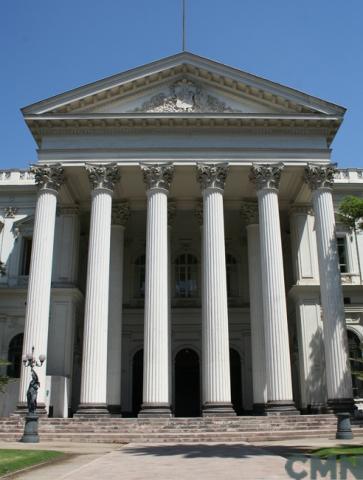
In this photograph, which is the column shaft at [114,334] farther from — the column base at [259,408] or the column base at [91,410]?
the column base at [259,408]

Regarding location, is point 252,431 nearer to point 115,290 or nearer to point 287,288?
point 115,290

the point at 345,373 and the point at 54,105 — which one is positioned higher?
the point at 54,105

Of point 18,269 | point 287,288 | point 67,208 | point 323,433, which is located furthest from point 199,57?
point 323,433

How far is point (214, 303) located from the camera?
2550 cm

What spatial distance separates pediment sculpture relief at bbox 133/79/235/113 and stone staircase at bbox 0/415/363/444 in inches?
618

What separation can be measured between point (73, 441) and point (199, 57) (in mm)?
19998

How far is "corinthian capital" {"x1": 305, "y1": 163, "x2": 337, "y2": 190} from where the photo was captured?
28.1 m

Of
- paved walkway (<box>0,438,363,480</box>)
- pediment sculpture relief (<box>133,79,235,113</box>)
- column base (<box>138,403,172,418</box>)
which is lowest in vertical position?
paved walkway (<box>0,438,363,480</box>)

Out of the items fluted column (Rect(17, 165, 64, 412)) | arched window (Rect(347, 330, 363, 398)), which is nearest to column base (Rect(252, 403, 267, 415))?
arched window (Rect(347, 330, 363, 398))

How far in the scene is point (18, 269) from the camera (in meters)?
34.8

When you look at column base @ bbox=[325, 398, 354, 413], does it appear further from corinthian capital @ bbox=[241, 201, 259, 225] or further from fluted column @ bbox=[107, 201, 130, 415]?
corinthian capital @ bbox=[241, 201, 259, 225]

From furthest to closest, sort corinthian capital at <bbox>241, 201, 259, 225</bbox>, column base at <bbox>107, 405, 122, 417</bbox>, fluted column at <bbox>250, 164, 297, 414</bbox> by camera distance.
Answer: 1. corinthian capital at <bbox>241, 201, 259, 225</bbox>
2. column base at <bbox>107, 405, 122, 417</bbox>
3. fluted column at <bbox>250, 164, 297, 414</bbox>

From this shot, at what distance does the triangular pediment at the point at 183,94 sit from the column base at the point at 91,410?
14633 mm

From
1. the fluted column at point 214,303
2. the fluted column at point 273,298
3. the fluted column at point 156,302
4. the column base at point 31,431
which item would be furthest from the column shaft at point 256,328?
the column base at point 31,431
